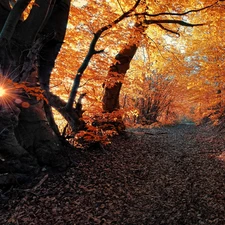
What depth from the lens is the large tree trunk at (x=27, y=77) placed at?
4.29 metres

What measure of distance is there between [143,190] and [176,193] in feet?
2.13

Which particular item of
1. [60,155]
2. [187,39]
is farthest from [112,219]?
[187,39]

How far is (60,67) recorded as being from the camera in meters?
7.79

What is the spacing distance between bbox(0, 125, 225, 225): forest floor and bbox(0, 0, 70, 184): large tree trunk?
49 centimetres

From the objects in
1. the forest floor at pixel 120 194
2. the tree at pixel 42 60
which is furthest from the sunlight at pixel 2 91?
the forest floor at pixel 120 194

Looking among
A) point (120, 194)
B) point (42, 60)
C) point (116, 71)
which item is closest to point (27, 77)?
point (42, 60)

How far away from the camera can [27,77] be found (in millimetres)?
4625

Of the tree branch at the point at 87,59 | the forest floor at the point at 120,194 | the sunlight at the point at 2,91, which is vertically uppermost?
the tree branch at the point at 87,59

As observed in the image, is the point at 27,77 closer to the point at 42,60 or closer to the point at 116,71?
the point at 42,60

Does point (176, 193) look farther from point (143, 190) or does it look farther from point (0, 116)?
point (0, 116)

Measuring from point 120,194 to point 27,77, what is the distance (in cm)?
296

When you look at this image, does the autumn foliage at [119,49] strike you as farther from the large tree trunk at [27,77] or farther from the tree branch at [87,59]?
the large tree trunk at [27,77]

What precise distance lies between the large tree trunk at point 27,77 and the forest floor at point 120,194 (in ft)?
1.61

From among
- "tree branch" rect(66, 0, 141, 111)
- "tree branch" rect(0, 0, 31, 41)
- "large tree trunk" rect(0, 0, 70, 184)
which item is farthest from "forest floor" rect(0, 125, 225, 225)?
"tree branch" rect(0, 0, 31, 41)
